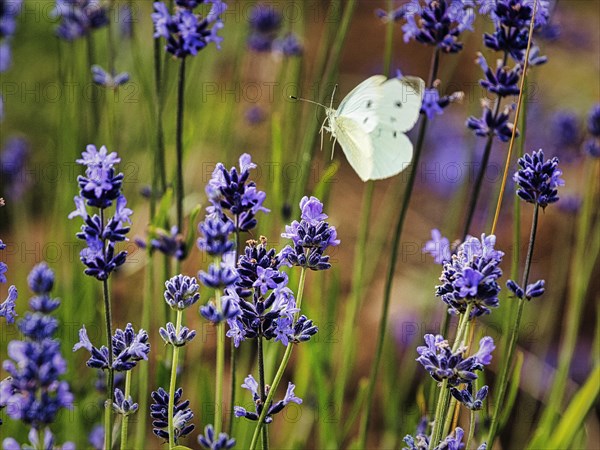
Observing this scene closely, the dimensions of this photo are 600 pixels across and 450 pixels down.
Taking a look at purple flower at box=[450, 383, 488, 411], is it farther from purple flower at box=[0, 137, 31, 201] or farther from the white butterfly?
purple flower at box=[0, 137, 31, 201]

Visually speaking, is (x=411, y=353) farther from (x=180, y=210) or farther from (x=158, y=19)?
(x=158, y=19)

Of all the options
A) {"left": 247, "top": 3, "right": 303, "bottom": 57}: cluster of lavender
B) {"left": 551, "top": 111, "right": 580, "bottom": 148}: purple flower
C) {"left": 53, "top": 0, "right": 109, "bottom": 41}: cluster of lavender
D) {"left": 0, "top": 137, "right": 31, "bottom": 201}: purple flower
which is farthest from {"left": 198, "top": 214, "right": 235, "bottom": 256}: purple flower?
{"left": 0, "top": 137, "right": 31, "bottom": 201}: purple flower

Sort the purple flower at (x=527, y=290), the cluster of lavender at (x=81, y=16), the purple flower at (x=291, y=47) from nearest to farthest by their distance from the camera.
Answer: the purple flower at (x=527, y=290) < the cluster of lavender at (x=81, y=16) < the purple flower at (x=291, y=47)

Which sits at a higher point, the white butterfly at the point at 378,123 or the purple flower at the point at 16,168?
the white butterfly at the point at 378,123

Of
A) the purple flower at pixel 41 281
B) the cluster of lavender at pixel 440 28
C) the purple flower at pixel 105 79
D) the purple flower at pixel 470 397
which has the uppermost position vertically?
the cluster of lavender at pixel 440 28

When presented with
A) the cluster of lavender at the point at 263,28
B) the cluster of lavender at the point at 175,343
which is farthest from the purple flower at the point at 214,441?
the cluster of lavender at the point at 263,28

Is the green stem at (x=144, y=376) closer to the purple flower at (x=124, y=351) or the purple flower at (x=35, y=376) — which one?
the purple flower at (x=124, y=351)

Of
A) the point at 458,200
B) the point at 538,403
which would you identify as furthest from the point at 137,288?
the point at 538,403
